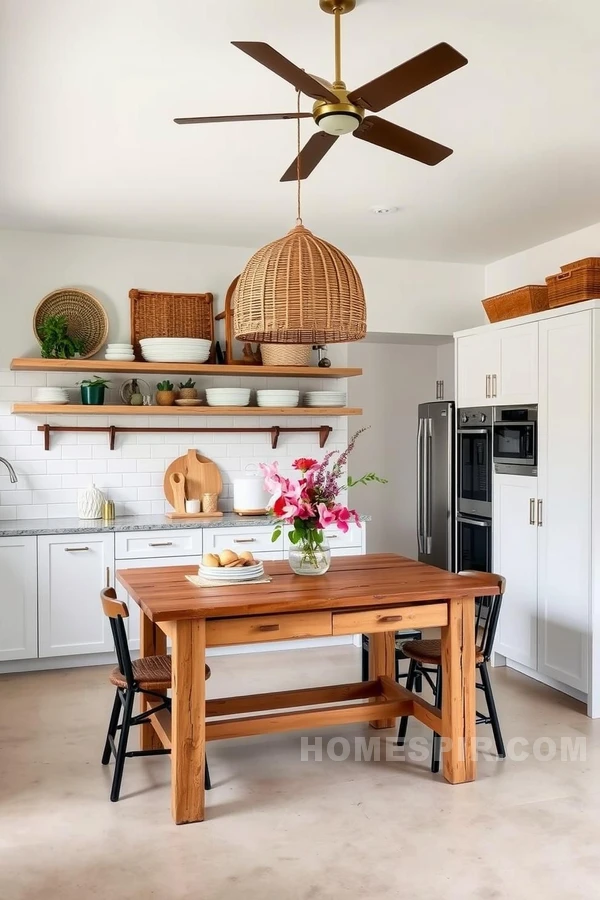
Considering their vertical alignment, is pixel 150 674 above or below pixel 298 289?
below

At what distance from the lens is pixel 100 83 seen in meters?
3.06

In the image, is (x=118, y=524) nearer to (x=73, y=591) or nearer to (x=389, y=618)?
(x=73, y=591)

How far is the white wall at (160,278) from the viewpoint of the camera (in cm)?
532

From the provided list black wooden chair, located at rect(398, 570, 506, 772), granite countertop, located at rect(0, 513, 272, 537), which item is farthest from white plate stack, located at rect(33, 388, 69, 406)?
black wooden chair, located at rect(398, 570, 506, 772)

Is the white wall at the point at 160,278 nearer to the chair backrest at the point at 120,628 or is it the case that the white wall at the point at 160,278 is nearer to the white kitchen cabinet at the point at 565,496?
the white kitchen cabinet at the point at 565,496

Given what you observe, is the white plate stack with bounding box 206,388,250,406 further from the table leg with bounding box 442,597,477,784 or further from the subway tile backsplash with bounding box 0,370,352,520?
the table leg with bounding box 442,597,477,784

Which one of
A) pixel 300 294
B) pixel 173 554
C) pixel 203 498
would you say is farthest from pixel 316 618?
pixel 203 498

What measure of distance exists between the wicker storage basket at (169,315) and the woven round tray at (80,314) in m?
0.22

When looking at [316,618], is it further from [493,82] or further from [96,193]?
[96,193]

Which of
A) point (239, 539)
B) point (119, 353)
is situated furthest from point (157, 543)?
point (119, 353)

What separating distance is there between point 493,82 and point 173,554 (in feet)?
10.9

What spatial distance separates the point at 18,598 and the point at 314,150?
10.9 ft

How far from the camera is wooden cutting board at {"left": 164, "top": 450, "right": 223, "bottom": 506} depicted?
567 centimetres

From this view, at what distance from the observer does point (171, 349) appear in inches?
210
